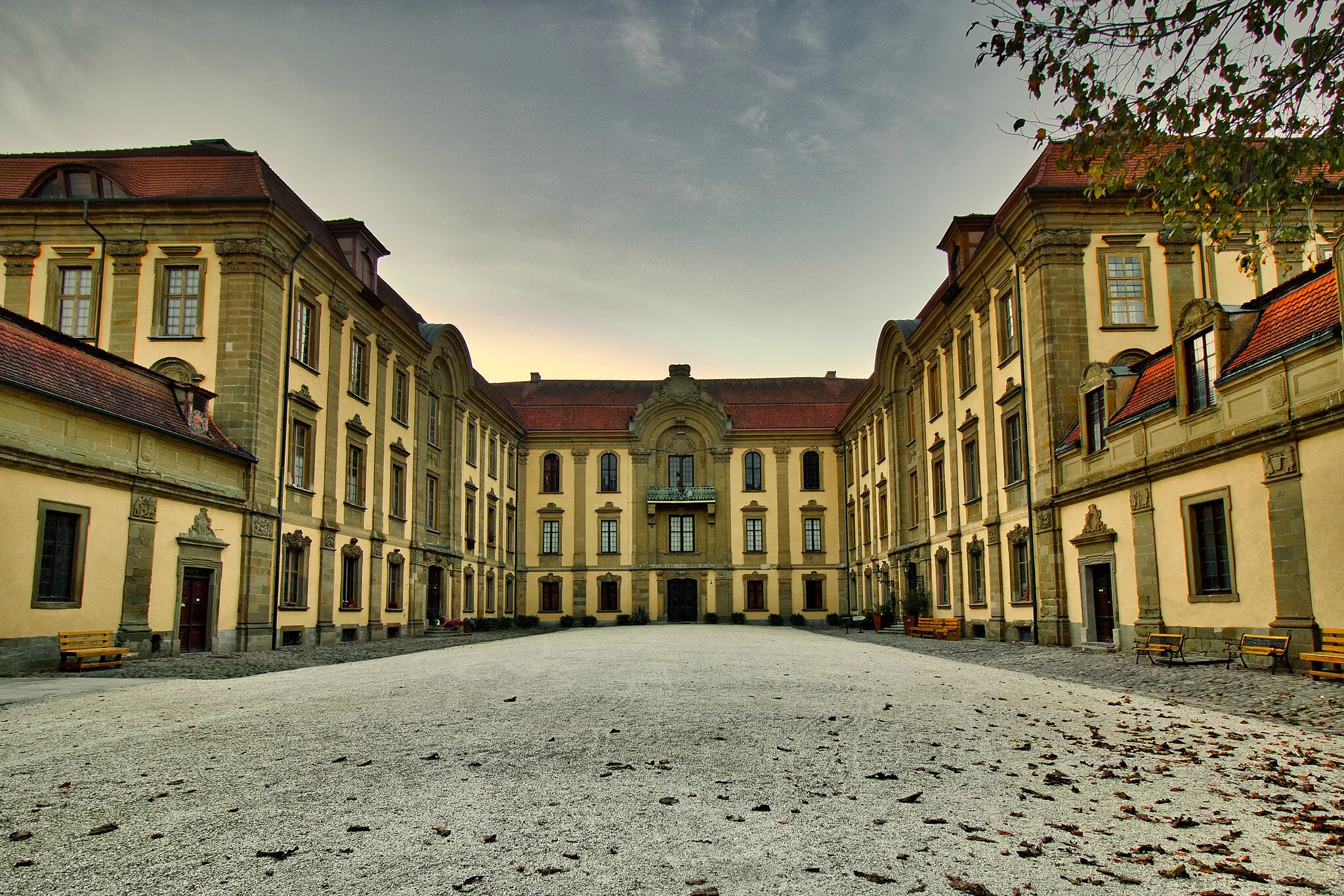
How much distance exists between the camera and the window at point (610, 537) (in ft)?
172

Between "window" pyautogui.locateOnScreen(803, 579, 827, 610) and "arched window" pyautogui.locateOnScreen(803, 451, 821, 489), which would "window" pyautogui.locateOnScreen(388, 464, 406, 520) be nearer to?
"window" pyautogui.locateOnScreen(803, 579, 827, 610)

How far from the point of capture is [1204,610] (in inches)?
699

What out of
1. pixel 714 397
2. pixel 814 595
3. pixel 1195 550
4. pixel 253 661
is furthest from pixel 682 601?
pixel 1195 550

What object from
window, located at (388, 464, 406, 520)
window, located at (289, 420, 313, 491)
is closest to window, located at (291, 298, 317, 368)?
window, located at (289, 420, 313, 491)

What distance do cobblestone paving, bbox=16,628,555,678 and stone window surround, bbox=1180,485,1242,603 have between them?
16.1 m

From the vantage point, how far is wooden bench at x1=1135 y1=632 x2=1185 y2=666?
17.0 meters

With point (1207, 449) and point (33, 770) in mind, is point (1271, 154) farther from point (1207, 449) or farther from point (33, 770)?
point (33, 770)

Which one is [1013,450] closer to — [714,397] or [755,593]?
[755,593]

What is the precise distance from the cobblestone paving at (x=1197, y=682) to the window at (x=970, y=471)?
7618mm

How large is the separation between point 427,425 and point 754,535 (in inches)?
853

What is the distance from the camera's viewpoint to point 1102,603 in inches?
861

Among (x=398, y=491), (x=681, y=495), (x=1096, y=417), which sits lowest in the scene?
(x=398, y=491)

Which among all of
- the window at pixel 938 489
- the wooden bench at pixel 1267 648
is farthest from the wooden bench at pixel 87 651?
the window at pixel 938 489

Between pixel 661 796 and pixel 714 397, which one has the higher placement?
pixel 714 397
